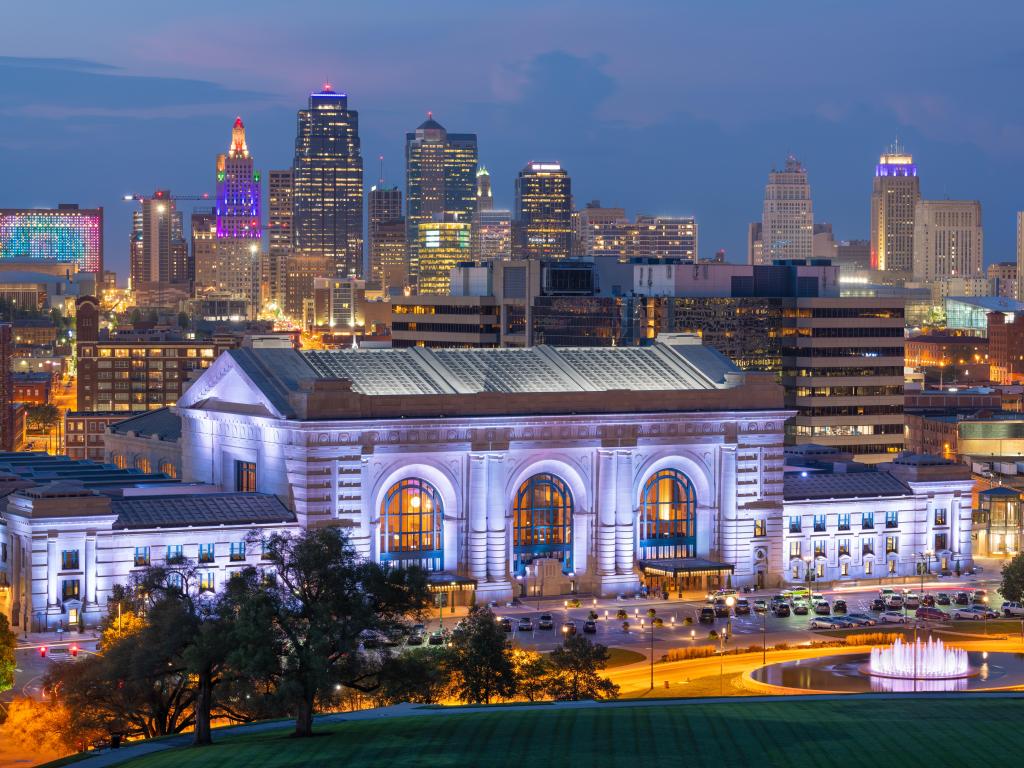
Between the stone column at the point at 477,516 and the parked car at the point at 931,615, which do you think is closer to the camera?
the parked car at the point at 931,615

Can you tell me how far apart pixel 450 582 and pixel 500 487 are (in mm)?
8563

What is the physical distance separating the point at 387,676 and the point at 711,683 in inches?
1378

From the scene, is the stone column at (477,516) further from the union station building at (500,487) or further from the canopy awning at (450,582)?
the canopy awning at (450,582)

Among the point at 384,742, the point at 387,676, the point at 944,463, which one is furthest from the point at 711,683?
the point at 944,463

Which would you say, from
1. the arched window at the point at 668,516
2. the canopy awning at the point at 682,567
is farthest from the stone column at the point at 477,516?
the arched window at the point at 668,516

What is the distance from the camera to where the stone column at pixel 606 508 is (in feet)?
568

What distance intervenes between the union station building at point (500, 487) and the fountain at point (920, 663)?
120 feet

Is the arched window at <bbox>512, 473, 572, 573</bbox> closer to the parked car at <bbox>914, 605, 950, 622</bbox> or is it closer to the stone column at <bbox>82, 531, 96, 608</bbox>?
the parked car at <bbox>914, 605, 950, 622</bbox>

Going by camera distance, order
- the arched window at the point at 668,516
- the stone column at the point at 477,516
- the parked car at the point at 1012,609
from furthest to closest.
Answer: the arched window at the point at 668,516 < the stone column at the point at 477,516 < the parked car at the point at 1012,609

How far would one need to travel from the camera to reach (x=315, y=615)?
101m

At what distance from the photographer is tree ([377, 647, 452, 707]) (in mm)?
103500

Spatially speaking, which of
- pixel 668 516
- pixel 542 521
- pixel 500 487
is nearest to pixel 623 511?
pixel 668 516

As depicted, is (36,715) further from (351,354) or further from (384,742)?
(351,354)

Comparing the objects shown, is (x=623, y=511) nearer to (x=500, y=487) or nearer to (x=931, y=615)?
(x=500, y=487)
